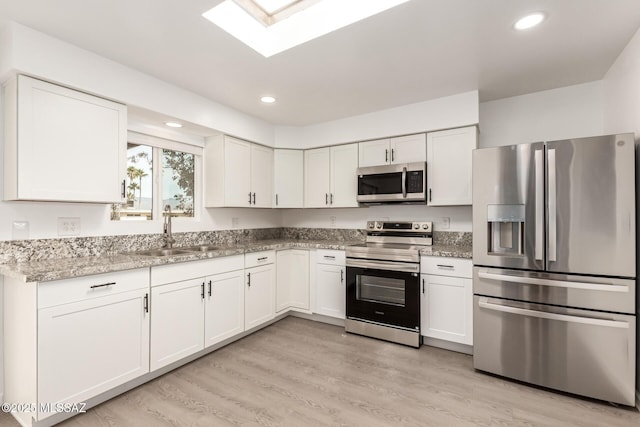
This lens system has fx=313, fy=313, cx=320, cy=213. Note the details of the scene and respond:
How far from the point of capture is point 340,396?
2170 mm

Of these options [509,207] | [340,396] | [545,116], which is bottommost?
[340,396]

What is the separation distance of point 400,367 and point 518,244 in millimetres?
1348

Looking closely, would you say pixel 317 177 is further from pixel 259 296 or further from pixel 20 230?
pixel 20 230

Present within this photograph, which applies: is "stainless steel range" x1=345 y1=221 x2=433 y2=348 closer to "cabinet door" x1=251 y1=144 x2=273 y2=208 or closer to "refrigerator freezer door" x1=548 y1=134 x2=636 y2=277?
"refrigerator freezer door" x1=548 y1=134 x2=636 y2=277

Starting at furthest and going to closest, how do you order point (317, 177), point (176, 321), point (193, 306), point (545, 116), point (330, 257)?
point (317, 177) → point (330, 257) → point (545, 116) → point (193, 306) → point (176, 321)

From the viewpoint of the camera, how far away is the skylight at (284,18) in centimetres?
187

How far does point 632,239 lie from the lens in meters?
2.02

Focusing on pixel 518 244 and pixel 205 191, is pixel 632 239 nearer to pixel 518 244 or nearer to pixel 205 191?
pixel 518 244

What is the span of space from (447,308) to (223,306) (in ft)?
6.73

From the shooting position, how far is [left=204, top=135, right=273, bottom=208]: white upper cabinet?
336cm

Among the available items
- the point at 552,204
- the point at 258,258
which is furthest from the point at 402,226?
the point at 258,258

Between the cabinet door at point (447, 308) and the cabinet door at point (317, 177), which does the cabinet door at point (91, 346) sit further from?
the cabinet door at point (447, 308)

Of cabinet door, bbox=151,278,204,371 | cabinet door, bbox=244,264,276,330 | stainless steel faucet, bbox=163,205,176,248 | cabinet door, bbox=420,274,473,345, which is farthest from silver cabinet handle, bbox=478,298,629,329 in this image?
stainless steel faucet, bbox=163,205,176,248

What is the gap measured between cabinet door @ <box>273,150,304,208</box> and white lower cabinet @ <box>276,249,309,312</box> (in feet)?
2.23
